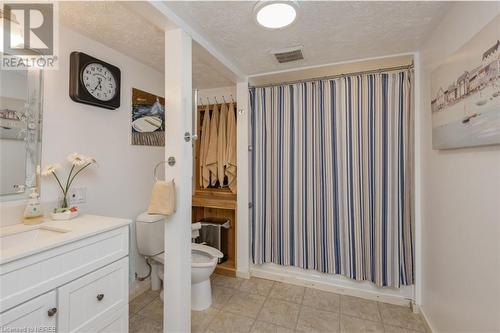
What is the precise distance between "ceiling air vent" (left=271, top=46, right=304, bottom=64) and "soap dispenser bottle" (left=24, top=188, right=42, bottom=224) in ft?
6.35

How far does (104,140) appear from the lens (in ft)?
Answer: 6.24

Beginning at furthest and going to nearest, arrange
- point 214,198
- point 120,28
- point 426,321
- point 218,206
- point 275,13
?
point 214,198, point 218,206, point 426,321, point 120,28, point 275,13

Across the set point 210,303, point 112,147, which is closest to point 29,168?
point 112,147

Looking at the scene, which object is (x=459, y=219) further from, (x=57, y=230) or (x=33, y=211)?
(x=33, y=211)

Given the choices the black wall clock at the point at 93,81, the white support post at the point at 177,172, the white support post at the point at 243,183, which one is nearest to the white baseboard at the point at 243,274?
the white support post at the point at 243,183

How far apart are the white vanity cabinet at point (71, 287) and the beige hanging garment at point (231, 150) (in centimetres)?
147

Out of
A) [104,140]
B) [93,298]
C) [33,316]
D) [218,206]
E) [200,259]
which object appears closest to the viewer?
[33,316]

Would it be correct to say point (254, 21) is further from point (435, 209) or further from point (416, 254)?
point (416, 254)

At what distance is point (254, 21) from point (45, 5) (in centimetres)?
127

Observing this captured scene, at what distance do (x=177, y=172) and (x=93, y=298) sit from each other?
2.60ft

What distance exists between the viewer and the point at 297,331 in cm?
173

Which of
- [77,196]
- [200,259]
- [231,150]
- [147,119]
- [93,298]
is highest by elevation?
[147,119]

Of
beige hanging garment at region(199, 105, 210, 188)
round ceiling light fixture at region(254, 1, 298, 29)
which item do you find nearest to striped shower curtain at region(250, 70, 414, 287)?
beige hanging garment at region(199, 105, 210, 188)

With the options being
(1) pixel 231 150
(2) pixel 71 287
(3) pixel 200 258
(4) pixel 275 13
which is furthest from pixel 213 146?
(2) pixel 71 287
